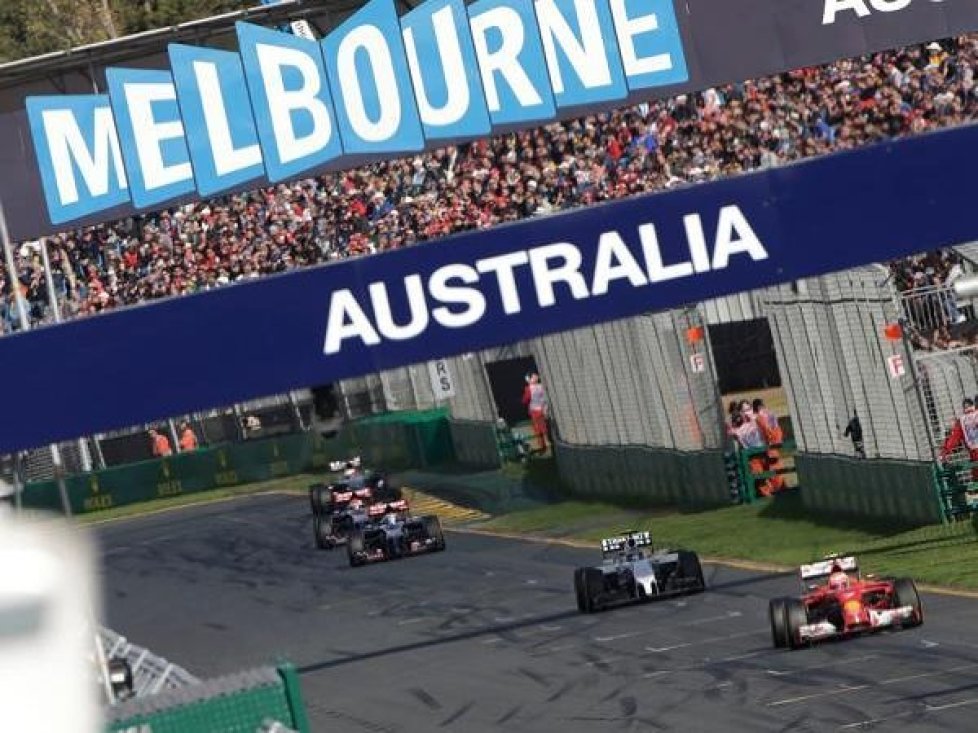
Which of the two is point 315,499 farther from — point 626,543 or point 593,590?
point 626,543

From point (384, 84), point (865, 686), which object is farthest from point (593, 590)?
point (384, 84)

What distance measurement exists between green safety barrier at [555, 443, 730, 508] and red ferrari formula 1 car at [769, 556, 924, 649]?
44.8 ft

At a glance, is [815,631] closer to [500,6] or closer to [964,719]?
[964,719]

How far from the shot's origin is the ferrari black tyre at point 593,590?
27750 millimetres

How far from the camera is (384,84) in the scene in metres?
36.4

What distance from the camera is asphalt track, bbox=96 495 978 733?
20.3 meters

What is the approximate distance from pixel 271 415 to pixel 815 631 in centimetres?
3737

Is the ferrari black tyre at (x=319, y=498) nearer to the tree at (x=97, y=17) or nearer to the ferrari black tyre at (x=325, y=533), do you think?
the ferrari black tyre at (x=325, y=533)

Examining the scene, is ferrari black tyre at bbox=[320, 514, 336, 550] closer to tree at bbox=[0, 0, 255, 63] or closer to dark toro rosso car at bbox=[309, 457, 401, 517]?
dark toro rosso car at bbox=[309, 457, 401, 517]

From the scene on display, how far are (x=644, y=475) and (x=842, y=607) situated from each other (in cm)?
1743

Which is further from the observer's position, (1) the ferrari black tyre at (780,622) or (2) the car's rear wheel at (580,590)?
(2) the car's rear wheel at (580,590)

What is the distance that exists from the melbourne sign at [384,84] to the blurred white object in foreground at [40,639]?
26.5 m

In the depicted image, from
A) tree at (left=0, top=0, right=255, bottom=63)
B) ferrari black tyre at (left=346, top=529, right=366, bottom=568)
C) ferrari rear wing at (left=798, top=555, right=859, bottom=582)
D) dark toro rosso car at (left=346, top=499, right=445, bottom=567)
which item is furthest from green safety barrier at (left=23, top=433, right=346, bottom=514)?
ferrari rear wing at (left=798, top=555, right=859, bottom=582)

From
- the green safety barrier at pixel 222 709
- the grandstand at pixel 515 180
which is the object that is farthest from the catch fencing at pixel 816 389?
the green safety barrier at pixel 222 709
